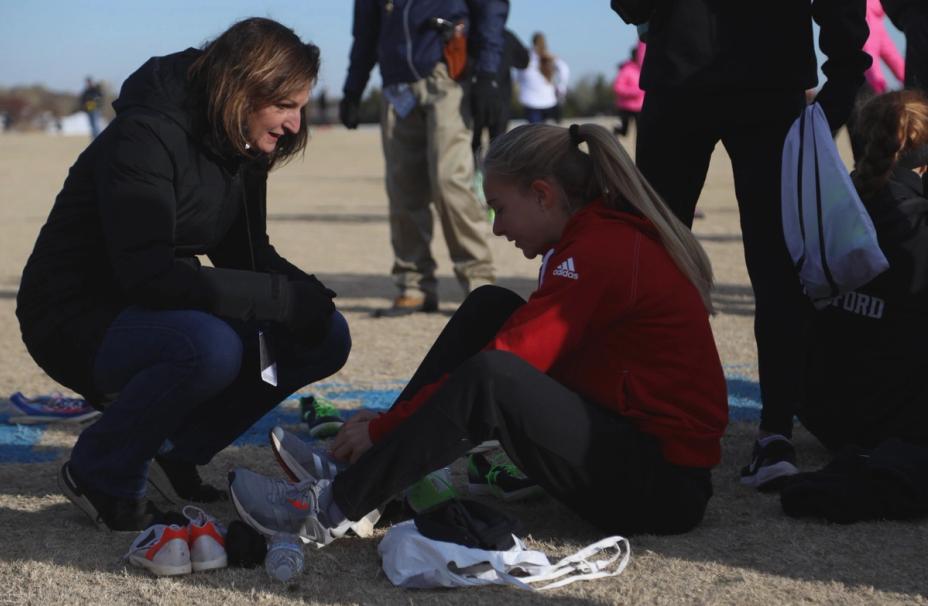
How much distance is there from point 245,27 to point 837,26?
163 centimetres

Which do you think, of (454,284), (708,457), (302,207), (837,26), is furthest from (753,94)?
(302,207)

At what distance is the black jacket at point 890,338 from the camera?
3.42 m

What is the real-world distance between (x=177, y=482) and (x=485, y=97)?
136 inches

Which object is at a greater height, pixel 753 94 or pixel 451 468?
pixel 753 94

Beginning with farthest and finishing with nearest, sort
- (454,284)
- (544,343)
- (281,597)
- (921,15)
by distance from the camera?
(454,284), (921,15), (544,343), (281,597)

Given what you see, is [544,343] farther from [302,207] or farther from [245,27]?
[302,207]

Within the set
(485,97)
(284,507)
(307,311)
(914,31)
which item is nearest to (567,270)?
(307,311)

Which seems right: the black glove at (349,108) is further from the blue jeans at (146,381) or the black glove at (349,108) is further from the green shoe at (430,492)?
the green shoe at (430,492)

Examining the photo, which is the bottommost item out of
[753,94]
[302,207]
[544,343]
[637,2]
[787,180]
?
[302,207]

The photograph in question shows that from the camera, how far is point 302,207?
1438 cm

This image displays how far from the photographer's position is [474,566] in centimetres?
257

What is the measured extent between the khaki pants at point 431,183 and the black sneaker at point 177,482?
308 centimetres

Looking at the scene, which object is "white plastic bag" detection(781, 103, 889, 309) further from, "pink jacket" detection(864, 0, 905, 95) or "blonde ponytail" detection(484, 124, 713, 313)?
"pink jacket" detection(864, 0, 905, 95)

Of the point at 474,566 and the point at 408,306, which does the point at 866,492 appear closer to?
the point at 474,566
